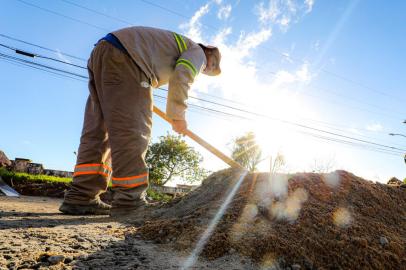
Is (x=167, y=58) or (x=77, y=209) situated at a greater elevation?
(x=167, y=58)

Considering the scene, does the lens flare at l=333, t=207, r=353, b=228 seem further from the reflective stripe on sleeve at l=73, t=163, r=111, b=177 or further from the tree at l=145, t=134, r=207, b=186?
the tree at l=145, t=134, r=207, b=186

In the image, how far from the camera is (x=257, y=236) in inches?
71.8

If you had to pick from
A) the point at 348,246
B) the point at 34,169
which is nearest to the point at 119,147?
Answer: the point at 348,246

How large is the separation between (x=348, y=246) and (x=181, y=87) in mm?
1861

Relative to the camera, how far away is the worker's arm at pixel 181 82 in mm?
2877

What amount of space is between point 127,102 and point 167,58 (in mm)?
632

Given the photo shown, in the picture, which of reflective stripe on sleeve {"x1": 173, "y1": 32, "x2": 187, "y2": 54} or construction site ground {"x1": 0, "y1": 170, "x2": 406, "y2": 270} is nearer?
construction site ground {"x1": 0, "y1": 170, "x2": 406, "y2": 270}

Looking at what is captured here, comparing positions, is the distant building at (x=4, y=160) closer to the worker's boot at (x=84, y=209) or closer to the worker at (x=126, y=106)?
the worker's boot at (x=84, y=209)

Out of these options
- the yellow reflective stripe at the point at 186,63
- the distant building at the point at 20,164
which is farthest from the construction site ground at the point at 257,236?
the distant building at the point at 20,164

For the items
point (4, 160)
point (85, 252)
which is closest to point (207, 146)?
point (85, 252)

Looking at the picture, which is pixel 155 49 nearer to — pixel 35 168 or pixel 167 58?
pixel 167 58

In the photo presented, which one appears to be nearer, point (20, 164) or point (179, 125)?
point (179, 125)

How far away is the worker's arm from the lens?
2.88 m

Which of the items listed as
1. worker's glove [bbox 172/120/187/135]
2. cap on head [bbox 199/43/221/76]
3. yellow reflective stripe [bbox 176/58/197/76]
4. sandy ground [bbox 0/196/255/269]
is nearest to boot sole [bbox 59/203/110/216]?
sandy ground [bbox 0/196/255/269]
